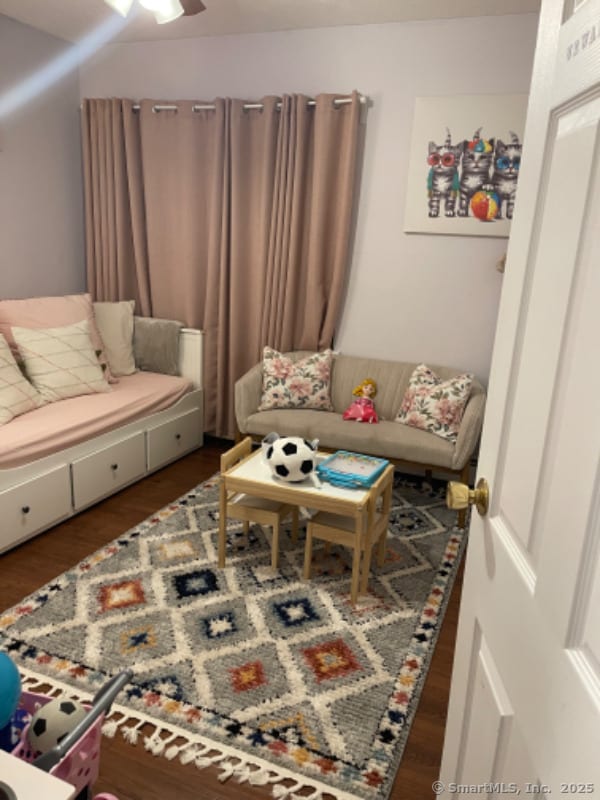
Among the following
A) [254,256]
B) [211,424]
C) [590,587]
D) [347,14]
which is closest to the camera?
[590,587]

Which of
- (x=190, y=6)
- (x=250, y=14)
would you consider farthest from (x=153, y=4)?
(x=250, y=14)

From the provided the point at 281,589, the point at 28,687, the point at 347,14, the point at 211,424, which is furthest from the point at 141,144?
the point at 28,687

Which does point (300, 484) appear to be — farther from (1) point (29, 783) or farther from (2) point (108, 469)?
(1) point (29, 783)

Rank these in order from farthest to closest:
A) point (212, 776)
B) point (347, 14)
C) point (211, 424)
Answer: point (211, 424)
point (347, 14)
point (212, 776)

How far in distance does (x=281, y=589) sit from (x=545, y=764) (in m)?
1.78

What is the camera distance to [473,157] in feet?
10.9

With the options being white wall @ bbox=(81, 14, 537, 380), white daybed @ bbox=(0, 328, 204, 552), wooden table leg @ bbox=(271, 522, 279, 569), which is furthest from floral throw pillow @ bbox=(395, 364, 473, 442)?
white daybed @ bbox=(0, 328, 204, 552)

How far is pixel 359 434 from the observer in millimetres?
3289

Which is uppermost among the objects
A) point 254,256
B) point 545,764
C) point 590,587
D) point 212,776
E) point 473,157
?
point 473,157

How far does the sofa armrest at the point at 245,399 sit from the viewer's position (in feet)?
11.7

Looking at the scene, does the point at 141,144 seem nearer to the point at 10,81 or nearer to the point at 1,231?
the point at 10,81

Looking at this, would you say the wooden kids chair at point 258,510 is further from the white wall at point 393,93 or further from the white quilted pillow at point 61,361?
the white wall at point 393,93

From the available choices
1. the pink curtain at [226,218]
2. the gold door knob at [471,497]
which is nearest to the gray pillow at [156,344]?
the pink curtain at [226,218]

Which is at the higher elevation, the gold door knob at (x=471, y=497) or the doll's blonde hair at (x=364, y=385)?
the gold door knob at (x=471, y=497)
